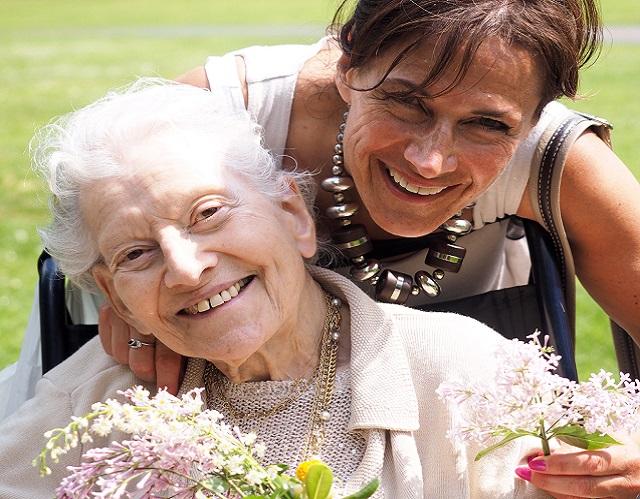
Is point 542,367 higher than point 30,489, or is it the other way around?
point 542,367

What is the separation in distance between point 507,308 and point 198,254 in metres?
1.14

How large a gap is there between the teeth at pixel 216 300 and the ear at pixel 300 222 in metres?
0.24

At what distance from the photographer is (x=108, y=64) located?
17.2 m

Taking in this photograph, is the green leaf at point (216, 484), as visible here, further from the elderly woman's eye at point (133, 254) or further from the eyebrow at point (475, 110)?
the eyebrow at point (475, 110)

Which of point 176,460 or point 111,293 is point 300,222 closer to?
point 111,293

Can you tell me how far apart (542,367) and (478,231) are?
52.1 inches

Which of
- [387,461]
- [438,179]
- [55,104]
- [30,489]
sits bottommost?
[55,104]

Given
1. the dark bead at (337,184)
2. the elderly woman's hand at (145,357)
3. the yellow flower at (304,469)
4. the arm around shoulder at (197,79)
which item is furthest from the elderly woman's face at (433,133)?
the yellow flower at (304,469)

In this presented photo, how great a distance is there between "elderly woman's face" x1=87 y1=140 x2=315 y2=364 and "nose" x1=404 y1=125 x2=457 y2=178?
1.33 feet

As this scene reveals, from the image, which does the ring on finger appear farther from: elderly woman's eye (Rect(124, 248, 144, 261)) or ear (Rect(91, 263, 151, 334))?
elderly woman's eye (Rect(124, 248, 144, 261))

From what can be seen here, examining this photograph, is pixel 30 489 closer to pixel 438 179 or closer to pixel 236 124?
pixel 236 124

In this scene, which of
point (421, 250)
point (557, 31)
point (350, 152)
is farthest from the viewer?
point (421, 250)

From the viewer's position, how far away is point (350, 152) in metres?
3.00

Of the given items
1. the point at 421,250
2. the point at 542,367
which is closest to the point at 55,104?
the point at 421,250
